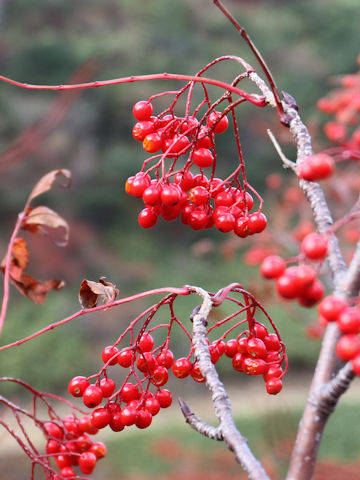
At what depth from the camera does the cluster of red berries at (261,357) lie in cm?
60

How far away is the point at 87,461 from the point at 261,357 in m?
0.25

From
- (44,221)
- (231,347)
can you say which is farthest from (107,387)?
(44,221)

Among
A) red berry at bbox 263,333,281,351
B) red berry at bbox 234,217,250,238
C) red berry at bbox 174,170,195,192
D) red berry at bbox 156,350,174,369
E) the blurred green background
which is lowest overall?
the blurred green background

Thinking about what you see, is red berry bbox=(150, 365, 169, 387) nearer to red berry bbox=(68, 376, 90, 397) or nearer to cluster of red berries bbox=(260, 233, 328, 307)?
red berry bbox=(68, 376, 90, 397)

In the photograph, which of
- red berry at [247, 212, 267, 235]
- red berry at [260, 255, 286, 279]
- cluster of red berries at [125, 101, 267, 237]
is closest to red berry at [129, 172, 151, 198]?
cluster of red berries at [125, 101, 267, 237]

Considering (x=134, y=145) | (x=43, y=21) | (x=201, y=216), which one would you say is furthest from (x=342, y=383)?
(x=43, y=21)

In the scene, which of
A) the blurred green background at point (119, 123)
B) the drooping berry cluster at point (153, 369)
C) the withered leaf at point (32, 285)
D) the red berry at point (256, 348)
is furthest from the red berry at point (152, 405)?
the blurred green background at point (119, 123)

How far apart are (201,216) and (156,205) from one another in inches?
1.9

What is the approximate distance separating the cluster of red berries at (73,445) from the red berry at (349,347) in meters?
0.39

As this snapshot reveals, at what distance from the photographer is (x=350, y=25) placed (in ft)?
27.5

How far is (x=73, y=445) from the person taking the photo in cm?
73

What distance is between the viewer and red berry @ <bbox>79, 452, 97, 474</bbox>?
0.70 m

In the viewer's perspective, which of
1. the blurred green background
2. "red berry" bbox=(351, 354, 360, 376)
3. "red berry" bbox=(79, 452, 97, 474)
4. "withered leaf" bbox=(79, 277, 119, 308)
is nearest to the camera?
"red berry" bbox=(351, 354, 360, 376)

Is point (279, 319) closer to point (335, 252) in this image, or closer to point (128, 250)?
point (128, 250)
